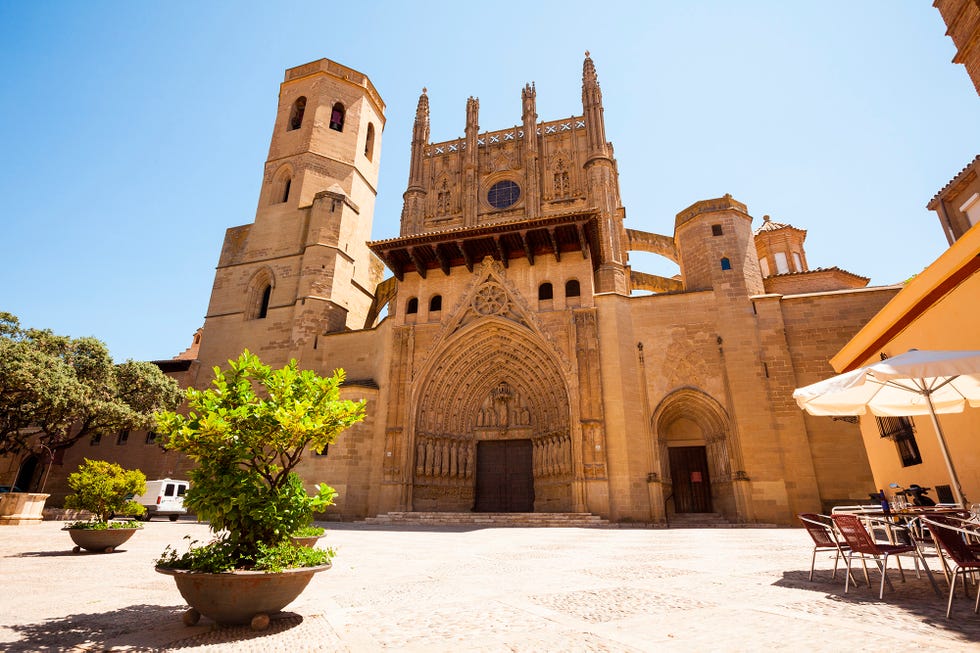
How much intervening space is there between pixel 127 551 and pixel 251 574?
272 inches

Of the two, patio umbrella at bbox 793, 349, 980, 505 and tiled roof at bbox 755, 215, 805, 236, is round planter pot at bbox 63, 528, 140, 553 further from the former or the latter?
tiled roof at bbox 755, 215, 805, 236

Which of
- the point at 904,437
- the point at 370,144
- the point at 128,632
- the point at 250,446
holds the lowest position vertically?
the point at 128,632

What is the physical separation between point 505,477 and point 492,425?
74.9 inches

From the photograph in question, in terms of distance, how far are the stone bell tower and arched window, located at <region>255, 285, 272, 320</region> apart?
0.15 ft

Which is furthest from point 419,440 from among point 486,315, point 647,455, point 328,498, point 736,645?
point 736,645

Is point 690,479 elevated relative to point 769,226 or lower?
lower

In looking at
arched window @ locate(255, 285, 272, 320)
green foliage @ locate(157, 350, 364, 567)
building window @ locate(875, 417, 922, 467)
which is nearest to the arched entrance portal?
building window @ locate(875, 417, 922, 467)

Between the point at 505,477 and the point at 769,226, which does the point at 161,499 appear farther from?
the point at 769,226

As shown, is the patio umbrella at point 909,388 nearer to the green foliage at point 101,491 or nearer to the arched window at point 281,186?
the green foliage at point 101,491

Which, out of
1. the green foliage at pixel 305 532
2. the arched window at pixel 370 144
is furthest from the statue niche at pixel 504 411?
the arched window at pixel 370 144

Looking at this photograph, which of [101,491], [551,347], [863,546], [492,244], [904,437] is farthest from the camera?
[492,244]

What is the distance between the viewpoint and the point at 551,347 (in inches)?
653

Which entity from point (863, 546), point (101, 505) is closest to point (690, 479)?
point (863, 546)

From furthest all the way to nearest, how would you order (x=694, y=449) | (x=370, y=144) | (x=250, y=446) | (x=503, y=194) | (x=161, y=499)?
(x=370, y=144)
(x=503, y=194)
(x=161, y=499)
(x=694, y=449)
(x=250, y=446)
